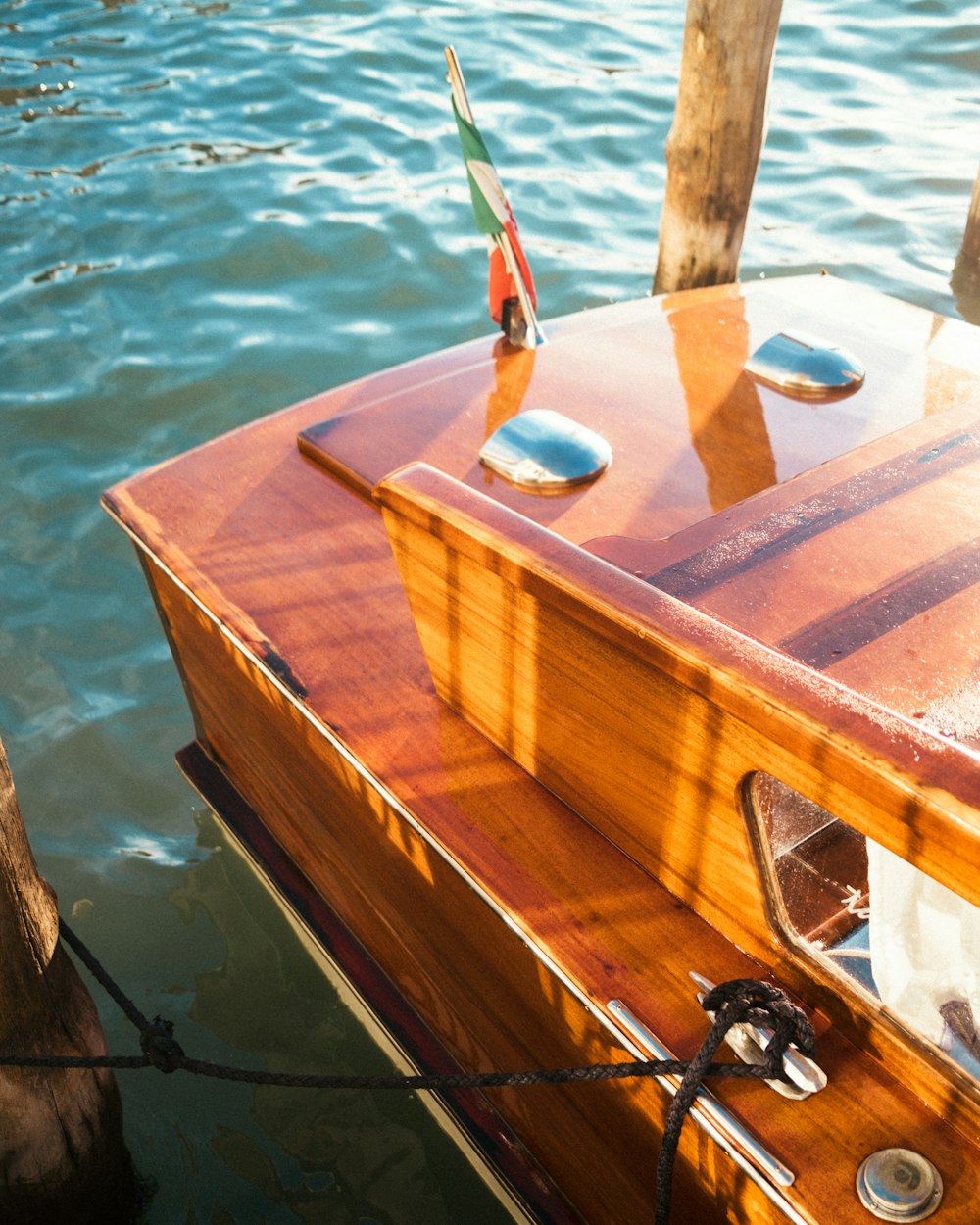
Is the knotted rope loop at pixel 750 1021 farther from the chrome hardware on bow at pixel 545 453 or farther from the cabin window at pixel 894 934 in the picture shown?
the chrome hardware on bow at pixel 545 453

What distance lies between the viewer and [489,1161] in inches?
87.5

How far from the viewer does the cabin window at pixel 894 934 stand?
1.41 m

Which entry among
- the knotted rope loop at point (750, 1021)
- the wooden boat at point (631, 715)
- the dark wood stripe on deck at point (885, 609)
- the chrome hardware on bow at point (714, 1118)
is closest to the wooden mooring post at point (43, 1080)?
the wooden boat at point (631, 715)

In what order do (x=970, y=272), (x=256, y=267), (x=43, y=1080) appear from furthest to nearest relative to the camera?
(x=256, y=267), (x=970, y=272), (x=43, y=1080)

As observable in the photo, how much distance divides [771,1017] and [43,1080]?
1443 mm

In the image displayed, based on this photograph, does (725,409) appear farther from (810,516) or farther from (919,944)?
(919,944)

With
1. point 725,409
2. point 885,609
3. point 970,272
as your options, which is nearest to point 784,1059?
point 885,609

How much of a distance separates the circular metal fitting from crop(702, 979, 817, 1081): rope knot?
5.7 inches

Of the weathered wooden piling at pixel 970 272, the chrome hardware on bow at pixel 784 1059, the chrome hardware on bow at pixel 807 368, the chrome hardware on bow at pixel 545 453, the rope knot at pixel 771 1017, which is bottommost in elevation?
the weathered wooden piling at pixel 970 272

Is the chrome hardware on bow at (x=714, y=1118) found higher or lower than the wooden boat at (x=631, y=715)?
lower

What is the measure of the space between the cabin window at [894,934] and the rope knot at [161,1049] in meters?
1.26

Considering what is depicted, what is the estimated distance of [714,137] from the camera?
12.1 feet

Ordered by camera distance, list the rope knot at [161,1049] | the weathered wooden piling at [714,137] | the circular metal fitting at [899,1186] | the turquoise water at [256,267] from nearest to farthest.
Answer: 1. the circular metal fitting at [899,1186]
2. the rope knot at [161,1049]
3. the turquoise water at [256,267]
4. the weathered wooden piling at [714,137]

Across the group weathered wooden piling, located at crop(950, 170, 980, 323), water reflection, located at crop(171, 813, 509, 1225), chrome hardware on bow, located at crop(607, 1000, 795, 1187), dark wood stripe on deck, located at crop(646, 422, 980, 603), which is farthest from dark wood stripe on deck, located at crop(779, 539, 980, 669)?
weathered wooden piling, located at crop(950, 170, 980, 323)
